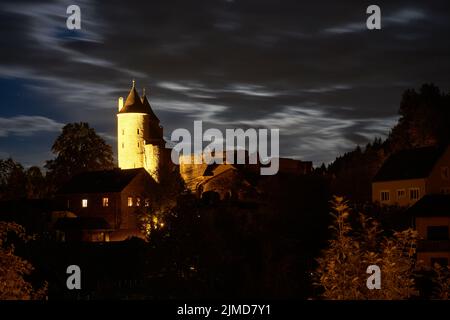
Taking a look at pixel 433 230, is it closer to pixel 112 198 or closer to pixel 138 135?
pixel 112 198

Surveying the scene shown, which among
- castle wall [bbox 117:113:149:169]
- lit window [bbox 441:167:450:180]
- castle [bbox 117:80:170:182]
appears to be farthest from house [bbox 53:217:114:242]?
lit window [bbox 441:167:450:180]

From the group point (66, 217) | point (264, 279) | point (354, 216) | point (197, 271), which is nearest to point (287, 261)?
point (264, 279)

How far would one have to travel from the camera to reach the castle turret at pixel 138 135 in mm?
89562

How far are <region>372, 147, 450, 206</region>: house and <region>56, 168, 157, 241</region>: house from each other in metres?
21.6

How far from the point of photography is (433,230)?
1869 inches

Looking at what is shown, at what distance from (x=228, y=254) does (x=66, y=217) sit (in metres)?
32.7

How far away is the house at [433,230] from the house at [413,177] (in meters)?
10.3

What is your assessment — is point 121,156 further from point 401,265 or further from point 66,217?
point 401,265

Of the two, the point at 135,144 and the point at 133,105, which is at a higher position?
the point at 133,105

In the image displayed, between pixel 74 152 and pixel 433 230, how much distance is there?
51952mm

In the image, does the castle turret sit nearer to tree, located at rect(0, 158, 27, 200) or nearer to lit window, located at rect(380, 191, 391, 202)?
tree, located at rect(0, 158, 27, 200)

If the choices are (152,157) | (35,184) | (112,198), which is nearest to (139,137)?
(152,157)

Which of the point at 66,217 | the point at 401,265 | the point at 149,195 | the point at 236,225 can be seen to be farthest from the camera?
the point at 66,217

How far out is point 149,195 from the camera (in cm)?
6341
